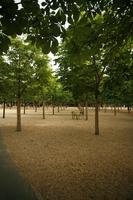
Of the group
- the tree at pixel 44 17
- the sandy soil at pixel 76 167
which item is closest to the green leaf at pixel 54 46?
the tree at pixel 44 17

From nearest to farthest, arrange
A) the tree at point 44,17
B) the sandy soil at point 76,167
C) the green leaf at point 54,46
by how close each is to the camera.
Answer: the tree at point 44,17 < the green leaf at point 54,46 < the sandy soil at point 76,167

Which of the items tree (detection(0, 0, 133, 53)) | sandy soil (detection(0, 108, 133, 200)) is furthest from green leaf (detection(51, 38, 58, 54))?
sandy soil (detection(0, 108, 133, 200))

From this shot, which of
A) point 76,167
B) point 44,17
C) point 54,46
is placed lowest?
point 76,167

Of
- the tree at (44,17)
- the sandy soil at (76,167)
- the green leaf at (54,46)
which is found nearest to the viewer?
the tree at (44,17)

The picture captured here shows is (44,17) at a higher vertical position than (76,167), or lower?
higher

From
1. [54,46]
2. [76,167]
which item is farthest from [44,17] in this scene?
[76,167]

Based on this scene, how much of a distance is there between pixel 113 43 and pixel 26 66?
1616 centimetres

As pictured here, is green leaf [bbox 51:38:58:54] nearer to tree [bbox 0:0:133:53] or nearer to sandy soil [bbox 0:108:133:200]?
tree [bbox 0:0:133:53]

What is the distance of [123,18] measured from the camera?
5363 millimetres

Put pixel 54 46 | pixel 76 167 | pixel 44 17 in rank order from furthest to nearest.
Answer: pixel 76 167, pixel 44 17, pixel 54 46

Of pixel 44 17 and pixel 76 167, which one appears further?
pixel 76 167

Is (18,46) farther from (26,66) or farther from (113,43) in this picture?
(113,43)

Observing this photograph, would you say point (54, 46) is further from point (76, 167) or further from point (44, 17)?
point (76, 167)

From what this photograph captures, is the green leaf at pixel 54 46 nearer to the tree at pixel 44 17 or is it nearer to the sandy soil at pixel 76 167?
the tree at pixel 44 17
